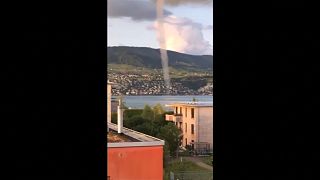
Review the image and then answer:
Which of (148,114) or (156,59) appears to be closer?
(148,114)

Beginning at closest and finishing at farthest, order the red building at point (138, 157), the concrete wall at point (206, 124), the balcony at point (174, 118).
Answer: the concrete wall at point (206, 124) → the red building at point (138, 157) → the balcony at point (174, 118)

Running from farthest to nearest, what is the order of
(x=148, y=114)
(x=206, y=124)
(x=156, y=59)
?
1. (x=156, y=59)
2. (x=148, y=114)
3. (x=206, y=124)

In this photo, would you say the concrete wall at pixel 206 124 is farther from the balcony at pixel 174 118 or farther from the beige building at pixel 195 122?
the balcony at pixel 174 118

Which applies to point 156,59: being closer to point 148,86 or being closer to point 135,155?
point 148,86

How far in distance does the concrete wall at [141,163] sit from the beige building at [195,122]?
0.15 metres

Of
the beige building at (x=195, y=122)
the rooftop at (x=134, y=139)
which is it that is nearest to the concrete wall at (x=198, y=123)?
the beige building at (x=195, y=122)

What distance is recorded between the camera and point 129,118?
1697 mm

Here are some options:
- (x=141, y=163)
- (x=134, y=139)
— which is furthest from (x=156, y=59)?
(x=141, y=163)

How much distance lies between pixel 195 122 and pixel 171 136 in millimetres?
136

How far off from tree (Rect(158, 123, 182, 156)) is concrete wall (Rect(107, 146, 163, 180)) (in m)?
0.05

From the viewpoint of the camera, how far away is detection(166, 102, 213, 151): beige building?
1.54 meters

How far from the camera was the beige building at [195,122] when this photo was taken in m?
1.54

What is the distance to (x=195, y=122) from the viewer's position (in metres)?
1.70
